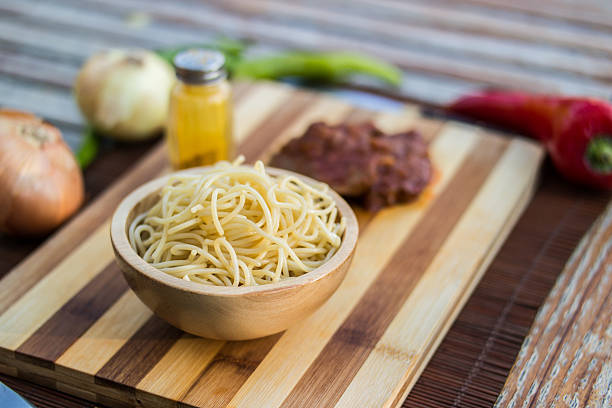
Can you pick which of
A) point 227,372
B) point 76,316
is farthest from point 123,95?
point 227,372

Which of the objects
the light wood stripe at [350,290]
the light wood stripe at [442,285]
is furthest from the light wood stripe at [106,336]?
the light wood stripe at [442,285]

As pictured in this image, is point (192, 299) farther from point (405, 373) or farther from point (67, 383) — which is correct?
point (405, 373)

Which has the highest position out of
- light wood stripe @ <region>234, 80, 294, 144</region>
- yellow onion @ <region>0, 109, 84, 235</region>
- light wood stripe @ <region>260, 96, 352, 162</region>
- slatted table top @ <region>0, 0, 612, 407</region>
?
yellow onion @ <region>0, 109, 84, 235</region>

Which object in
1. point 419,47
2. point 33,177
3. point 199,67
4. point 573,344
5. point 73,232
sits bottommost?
point 419,47

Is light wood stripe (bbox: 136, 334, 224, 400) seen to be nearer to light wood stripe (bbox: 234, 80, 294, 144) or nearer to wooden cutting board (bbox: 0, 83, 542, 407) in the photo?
wooden cutting board (bbox: 0, 83, 542, 407)

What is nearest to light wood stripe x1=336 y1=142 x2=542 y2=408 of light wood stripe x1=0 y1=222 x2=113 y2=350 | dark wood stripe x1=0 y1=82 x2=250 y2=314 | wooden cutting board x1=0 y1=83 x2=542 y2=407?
wooden cutting board x1=0 y1=83 x2=542 y2=407

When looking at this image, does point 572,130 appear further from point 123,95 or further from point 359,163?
point 123,95
